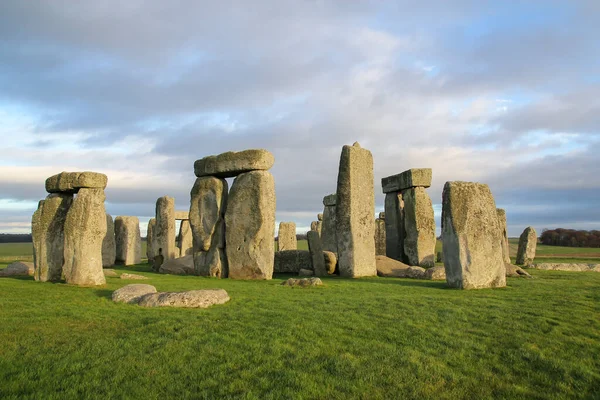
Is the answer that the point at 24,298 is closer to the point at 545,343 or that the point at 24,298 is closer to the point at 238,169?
the point at 238,169

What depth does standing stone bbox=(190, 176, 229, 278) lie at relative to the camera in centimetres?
1622

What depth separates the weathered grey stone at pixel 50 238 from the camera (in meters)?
12.7

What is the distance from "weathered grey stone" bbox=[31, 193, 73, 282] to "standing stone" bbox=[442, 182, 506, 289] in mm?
10542

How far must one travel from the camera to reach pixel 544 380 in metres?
4.68

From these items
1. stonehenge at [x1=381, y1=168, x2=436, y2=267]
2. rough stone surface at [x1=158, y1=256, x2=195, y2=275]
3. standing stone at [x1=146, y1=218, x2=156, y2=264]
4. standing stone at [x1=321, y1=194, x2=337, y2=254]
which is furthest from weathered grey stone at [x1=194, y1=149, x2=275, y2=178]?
standing stone at [x1=321, y1=194, x2=337, y2=254]

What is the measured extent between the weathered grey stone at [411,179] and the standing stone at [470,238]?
27.9 ft

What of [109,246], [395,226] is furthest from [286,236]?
[109,246]

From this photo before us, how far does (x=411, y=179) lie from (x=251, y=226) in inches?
324

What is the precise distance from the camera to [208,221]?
16453 mm

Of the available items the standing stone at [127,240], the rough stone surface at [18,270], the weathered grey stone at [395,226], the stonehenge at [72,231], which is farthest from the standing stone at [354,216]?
the standing stone at [127,240]

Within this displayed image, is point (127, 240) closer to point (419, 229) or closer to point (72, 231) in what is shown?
point (72, 231)

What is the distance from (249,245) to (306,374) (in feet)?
34.8

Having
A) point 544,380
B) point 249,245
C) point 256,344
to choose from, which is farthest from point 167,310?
point 249,245

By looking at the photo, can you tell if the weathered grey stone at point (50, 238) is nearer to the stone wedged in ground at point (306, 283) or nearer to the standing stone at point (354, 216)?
A: the stone wedged in ground at point (306, 283)
